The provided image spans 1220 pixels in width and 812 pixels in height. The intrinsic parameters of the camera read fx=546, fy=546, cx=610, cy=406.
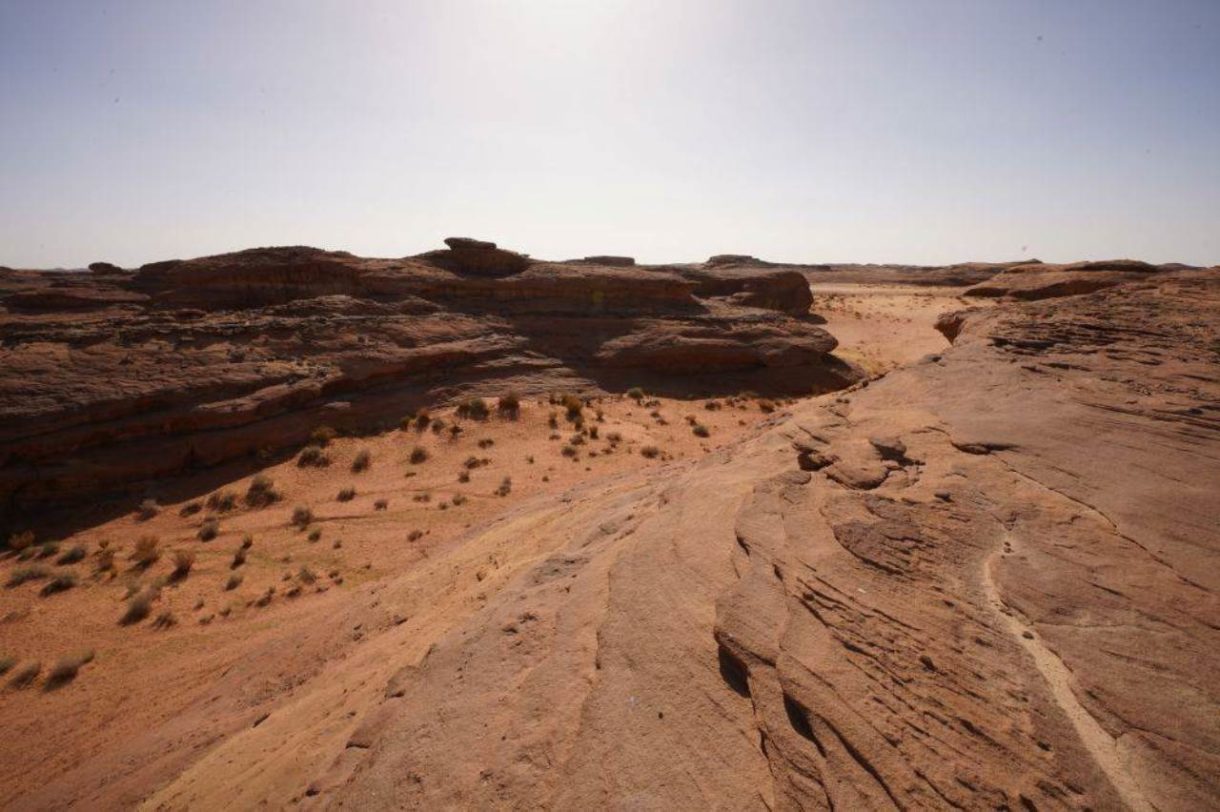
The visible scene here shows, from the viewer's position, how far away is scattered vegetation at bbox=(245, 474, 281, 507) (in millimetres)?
11781

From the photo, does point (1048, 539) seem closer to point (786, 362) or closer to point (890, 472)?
point (890, 472)

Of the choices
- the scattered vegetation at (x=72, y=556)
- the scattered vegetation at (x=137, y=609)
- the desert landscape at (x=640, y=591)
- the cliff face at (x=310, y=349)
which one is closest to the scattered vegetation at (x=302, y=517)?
the desert landscape at (x=640, y=591)

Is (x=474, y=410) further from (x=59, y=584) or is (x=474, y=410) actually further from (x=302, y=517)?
(x=59, y=584)

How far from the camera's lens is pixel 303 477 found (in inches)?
509

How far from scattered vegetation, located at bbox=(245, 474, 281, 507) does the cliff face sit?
1.83 metres

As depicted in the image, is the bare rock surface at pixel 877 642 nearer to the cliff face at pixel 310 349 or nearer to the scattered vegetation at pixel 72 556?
the scattered vegetation at pixel 72 556

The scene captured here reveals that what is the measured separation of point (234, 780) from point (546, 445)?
1101cm

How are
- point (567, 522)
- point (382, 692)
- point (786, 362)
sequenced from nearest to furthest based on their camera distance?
point (382, 692) < point (567, 522) < point (786, 362)

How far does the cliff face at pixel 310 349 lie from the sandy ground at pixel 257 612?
2.03 m

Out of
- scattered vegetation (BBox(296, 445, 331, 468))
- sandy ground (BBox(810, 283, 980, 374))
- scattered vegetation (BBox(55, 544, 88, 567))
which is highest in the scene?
sandy ground (BBox(810, 283, 980, 374))

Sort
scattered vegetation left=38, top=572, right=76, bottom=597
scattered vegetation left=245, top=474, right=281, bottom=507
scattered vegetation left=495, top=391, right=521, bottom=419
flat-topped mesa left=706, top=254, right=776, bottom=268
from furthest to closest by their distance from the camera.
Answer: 1. flat-topped mesa left=706, top=254, right=776, bottom=268
2. scattered vegetation left=495, top=391, right=521, bottom=419
3. scattered vegetation left=245, top=474, right=281, bottom=507
4. scattered vegetation left=38, top=572, right=76, bottom=597

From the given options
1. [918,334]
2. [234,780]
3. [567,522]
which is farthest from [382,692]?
[918,334]

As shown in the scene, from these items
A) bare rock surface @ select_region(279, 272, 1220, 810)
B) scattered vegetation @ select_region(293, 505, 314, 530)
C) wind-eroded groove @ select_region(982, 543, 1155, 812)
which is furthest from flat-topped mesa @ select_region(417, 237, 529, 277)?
wind-eroded groove @ select_region(982, 543, 1155, 812)

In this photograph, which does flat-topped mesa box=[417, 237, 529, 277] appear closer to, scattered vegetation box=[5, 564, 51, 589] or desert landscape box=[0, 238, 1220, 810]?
desert landscape box=[0, 238, 1220, 810]
